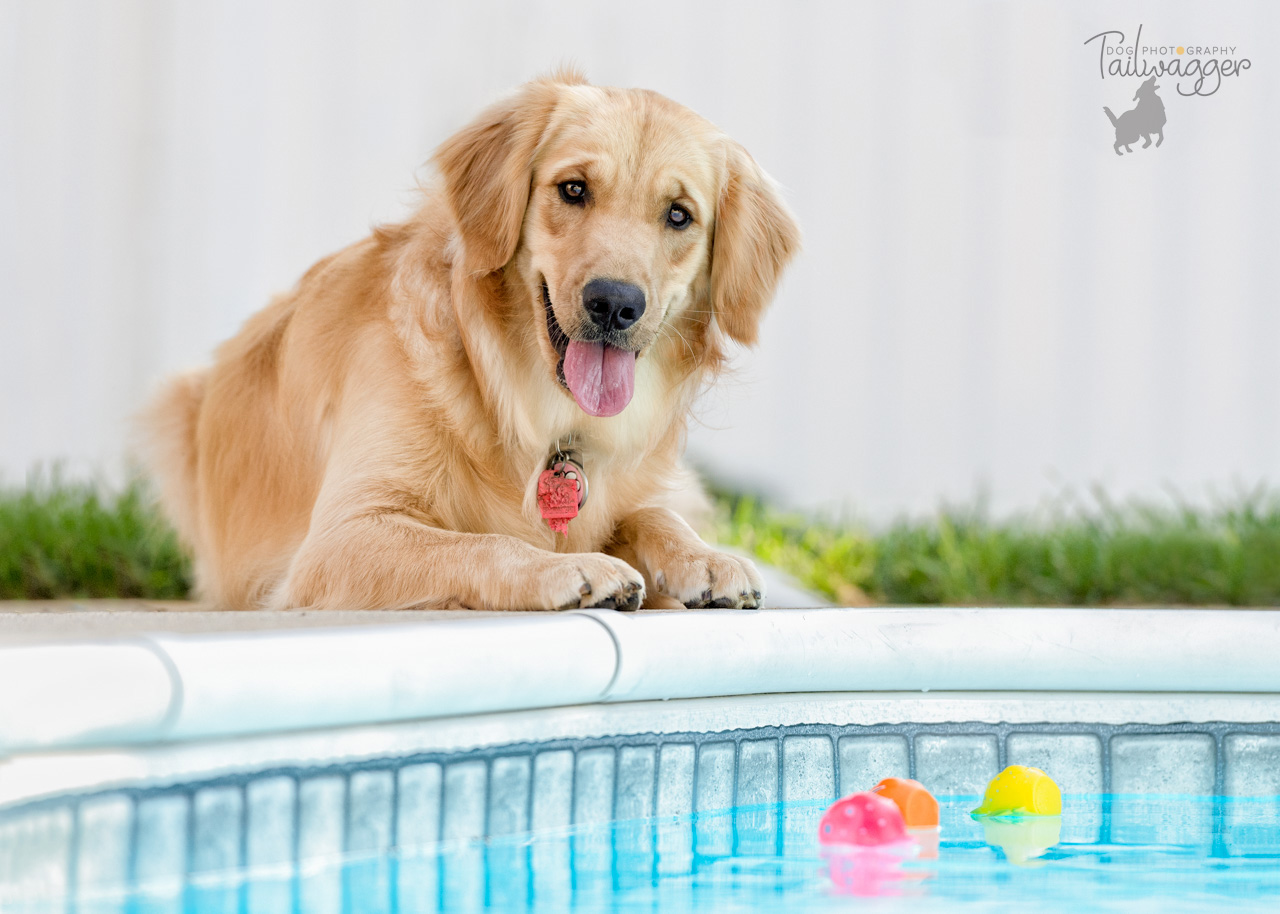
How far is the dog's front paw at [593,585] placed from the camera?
2.05 m

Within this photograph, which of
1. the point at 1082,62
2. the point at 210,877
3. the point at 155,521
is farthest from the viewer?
the point at 1082,62

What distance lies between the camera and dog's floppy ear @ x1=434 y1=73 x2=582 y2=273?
94.1 inches

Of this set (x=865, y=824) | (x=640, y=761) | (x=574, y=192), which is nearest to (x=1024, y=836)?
(x=865, y=824)

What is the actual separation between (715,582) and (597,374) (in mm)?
451

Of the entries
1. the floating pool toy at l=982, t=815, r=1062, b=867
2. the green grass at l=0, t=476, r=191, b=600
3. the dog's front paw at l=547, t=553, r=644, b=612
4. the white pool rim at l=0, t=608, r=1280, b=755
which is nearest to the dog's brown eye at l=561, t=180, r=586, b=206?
the dog's front paw at l=547, t=553, r=644, b=612

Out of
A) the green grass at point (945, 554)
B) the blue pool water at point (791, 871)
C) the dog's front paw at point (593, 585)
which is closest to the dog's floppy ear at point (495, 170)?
the dog's front paw at point (593, 585)

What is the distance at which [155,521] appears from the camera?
384cm

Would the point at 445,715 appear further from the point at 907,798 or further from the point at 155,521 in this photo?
the point at 155,521

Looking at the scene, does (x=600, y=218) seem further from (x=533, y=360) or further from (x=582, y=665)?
(x=582, y=665)

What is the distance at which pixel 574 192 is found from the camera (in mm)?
2367

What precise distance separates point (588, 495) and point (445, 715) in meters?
1.20

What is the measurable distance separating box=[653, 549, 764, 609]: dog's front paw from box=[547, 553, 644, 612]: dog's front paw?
26 centimetres

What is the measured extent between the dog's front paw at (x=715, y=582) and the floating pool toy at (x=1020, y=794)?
0.60 meters

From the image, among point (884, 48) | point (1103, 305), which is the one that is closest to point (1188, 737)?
point (1103, 305)
